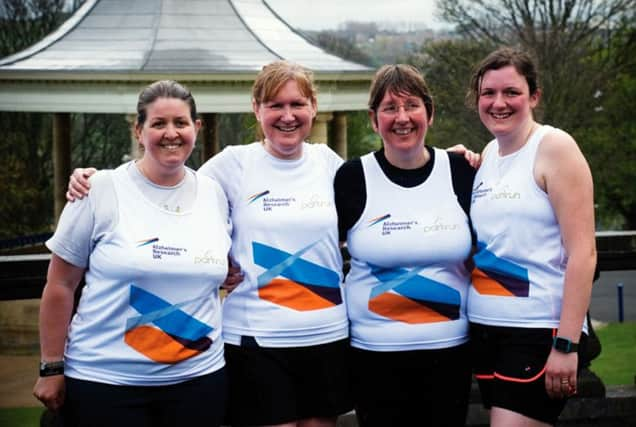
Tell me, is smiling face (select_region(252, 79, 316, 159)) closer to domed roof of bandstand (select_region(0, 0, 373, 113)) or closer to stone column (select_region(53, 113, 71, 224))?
domed roof of bandstand (select_region(0, 0, 373, 113))

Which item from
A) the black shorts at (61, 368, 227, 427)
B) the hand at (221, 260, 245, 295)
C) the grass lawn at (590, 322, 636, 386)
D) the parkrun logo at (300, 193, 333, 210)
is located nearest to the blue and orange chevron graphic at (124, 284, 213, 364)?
the black shorts at (61, 368, 227, 427)

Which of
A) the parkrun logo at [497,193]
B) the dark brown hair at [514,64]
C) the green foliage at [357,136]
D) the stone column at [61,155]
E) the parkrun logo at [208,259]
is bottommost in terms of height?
the green foliage at [357,136]

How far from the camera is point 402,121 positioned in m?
4.52

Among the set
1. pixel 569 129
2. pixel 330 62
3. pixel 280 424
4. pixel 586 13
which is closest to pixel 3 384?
pixel 330 62

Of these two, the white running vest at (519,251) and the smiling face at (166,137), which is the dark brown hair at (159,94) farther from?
the white running vest at (519,251)

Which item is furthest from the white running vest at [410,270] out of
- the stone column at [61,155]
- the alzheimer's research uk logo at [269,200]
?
the stone column at [61,155]

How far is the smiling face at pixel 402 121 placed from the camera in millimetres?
4531

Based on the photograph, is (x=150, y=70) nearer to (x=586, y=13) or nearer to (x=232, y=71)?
(x=232, y=71)

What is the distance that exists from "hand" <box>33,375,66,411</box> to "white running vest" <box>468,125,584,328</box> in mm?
1801

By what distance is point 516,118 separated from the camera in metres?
4.42

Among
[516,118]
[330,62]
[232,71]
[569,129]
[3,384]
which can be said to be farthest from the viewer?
[569,129]

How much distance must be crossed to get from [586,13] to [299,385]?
1229 inches

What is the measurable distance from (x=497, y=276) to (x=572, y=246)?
364mm

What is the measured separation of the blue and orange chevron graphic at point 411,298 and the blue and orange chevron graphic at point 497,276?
0.50 ft
